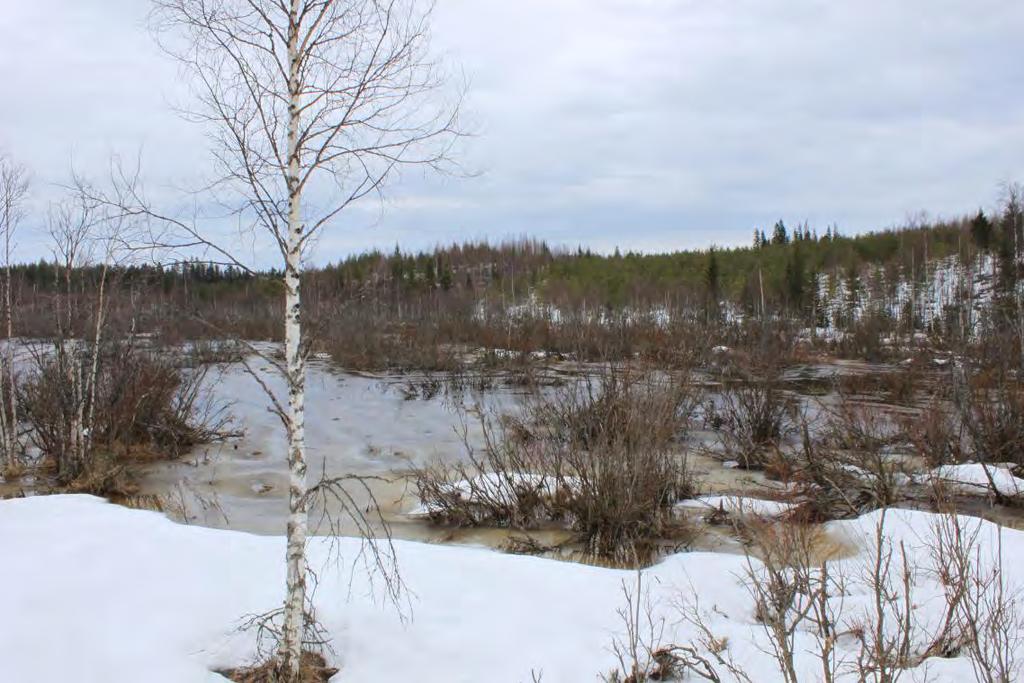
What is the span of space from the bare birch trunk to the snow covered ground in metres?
0.82

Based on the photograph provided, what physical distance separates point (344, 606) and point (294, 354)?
2.23 m

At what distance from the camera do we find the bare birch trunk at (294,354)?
348 cm

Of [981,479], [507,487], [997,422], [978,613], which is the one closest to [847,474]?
[981,479]

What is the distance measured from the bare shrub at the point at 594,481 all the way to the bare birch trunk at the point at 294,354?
12.0 feet

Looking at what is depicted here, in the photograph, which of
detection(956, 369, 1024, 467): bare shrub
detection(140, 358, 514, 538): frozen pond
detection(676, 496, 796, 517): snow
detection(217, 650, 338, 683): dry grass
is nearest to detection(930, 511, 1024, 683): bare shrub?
detection(676, 496, 796, 517): snow

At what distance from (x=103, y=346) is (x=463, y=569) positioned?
8196mm

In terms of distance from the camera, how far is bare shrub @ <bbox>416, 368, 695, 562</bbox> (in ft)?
22.7

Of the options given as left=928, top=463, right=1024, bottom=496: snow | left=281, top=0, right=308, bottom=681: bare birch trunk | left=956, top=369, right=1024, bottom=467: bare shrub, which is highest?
left=281, top=0, right=308, bottom=681: bare birch trunk

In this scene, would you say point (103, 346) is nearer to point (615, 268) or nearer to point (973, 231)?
point (973, 231)

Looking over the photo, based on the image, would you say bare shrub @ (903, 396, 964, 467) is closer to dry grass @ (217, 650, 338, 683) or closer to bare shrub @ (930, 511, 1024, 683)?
bare shrub @ (930, 511, 1024, 683)

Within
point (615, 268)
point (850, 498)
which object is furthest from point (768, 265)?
point (850, 498)

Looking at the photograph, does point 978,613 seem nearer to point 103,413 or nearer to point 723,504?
point 723,504

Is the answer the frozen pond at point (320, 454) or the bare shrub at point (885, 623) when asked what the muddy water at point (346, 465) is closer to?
the frozen pond at point (320, 454)

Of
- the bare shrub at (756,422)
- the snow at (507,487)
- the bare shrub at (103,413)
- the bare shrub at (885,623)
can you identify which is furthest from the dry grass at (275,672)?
the bare shrub at (756,422)
